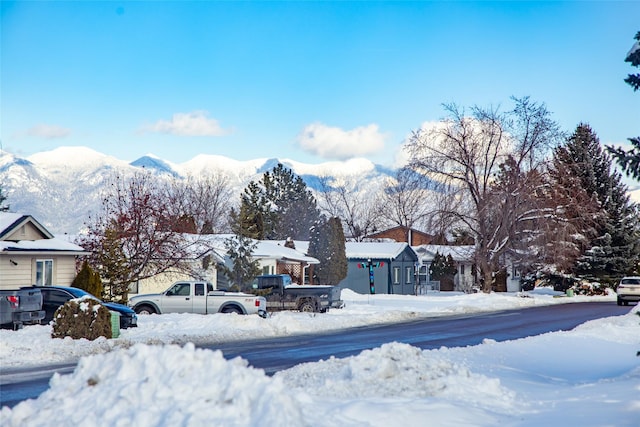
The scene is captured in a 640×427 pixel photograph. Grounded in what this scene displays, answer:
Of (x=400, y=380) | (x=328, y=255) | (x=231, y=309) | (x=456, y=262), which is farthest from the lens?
(x=456, y=262)

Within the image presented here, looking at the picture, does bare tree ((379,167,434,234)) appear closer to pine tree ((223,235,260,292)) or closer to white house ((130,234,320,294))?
white house ((130,234,320,294))

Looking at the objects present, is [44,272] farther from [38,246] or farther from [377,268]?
[377,268]

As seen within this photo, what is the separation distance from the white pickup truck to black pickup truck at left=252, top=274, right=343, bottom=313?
404 cm

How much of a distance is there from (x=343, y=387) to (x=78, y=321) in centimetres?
1170

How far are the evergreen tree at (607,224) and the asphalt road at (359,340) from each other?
24.3 metres

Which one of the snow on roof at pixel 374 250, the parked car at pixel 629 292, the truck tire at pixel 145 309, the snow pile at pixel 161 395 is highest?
the snow on roof at pixel 374 250

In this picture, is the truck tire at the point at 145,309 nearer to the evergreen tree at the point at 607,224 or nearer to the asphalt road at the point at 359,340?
the asphalt road at the point at 359,340

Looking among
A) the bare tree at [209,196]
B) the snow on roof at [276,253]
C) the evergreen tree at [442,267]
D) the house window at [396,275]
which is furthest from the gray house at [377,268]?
the bare tree at [209,196]

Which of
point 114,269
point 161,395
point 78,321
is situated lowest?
point 161,395

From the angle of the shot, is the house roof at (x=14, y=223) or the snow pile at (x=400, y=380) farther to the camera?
the house roof at (x=14, y=223)

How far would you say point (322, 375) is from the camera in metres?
11.7

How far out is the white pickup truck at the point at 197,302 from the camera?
92.4 feet

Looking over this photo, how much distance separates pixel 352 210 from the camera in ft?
336

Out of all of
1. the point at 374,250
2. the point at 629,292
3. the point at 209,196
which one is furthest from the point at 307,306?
the point at 209,196
